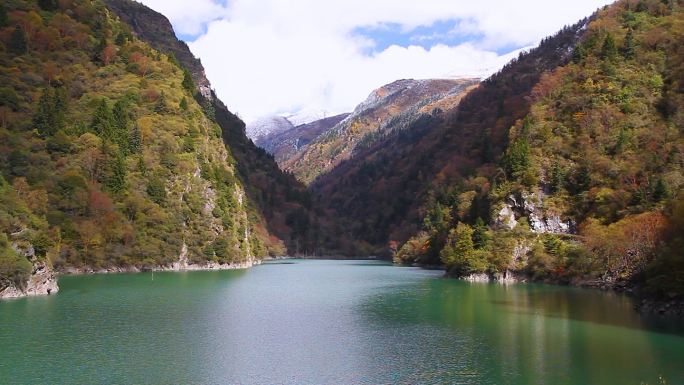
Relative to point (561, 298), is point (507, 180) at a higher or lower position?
higher

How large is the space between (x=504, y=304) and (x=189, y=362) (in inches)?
1523

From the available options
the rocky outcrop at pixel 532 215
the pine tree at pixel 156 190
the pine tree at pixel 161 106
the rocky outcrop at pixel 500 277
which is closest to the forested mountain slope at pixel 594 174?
the rocky outcrop at pixel 532 215

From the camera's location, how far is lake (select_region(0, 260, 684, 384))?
33094mm

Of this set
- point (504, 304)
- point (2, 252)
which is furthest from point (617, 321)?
point (2, 252)

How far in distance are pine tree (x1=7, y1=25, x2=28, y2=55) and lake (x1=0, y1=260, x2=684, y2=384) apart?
3207 inches

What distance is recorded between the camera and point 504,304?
62.1 m

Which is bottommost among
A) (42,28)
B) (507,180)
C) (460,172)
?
(507,180)

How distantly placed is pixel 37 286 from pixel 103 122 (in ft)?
182

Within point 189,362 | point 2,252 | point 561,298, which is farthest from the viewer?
point 561,298

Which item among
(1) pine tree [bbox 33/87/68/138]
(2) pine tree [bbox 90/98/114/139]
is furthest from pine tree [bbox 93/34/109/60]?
(1) pine tree [bbox 33/87/68/138]

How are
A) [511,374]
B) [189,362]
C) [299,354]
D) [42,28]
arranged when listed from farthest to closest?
[42,28] → [299,354] → [189,362] → [511,374]

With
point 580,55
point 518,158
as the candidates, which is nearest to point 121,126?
point 518,158

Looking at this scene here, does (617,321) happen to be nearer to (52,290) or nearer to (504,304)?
(504,304)

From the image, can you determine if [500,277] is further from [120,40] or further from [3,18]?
[3,18]
